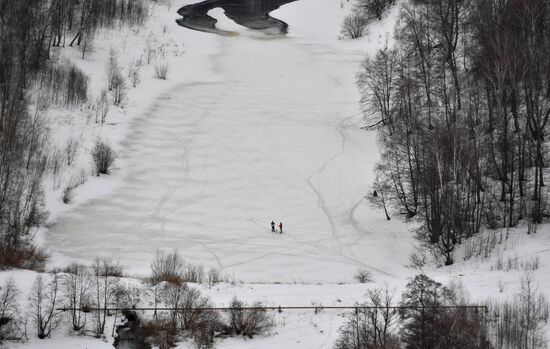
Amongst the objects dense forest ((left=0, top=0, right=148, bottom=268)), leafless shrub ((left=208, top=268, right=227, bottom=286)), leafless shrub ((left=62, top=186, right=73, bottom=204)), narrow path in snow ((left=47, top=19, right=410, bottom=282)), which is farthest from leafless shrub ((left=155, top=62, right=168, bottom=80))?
leafless shrub ((left=208, top=268, right=227, bottom=286))

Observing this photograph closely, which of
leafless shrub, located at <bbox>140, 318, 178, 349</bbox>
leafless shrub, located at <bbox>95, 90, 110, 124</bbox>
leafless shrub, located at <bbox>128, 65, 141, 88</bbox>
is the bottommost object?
leafless shrub, located at <bbox>140, 318, 178, 349</bbox>

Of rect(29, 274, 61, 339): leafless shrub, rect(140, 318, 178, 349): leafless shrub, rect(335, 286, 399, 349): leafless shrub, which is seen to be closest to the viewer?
rect(335, 286, 399, 349): leafless shrub

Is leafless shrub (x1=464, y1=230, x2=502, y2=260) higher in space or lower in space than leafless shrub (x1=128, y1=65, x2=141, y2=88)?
lower

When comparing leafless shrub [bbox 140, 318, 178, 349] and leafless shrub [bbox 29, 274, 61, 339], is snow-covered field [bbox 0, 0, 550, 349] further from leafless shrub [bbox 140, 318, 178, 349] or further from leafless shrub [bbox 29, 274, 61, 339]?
leafless shrub [bbox 140, 318, 178, 349]

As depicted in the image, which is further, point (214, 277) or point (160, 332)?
point (214, 277)

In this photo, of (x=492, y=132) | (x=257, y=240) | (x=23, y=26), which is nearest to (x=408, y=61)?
(x=492, y=132)

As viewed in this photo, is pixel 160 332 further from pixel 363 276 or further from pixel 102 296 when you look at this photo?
pixel 363 276

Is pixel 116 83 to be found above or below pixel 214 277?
above

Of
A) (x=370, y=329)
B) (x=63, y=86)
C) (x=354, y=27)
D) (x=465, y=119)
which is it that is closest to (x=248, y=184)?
(x=465, y=119)
